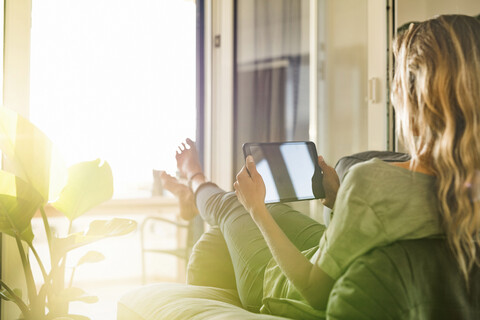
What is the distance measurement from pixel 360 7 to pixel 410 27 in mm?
1503

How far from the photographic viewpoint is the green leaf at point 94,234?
1.42 m

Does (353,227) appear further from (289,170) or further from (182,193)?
(182,193)

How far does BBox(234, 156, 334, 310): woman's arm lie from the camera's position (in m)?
0.92

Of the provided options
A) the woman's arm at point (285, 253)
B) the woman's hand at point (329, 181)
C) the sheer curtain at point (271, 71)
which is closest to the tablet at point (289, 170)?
the woman's hand at point (329, 181)

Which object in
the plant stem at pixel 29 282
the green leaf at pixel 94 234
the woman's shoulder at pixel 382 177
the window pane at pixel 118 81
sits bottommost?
the plant stem at pixel 29 282

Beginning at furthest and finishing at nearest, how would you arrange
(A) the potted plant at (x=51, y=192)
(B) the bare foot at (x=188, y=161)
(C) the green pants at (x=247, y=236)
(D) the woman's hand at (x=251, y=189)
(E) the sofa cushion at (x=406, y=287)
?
1. (B) the bare foot at (x=188, y=161)
2. (A) the potted plant at (x=51, y=192)
3. (C) the green pants at (x=247, y=236)
4. (D) the woman's hand at (x=251, y=189)
5. (E) the sofa cushion at (x=406, y=287)

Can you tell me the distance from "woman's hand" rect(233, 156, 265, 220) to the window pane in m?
1.40

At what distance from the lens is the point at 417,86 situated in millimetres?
873

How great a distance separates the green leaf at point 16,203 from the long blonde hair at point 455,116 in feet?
3.44

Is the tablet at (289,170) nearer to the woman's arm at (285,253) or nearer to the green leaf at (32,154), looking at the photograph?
the woman's arm at (285,253)

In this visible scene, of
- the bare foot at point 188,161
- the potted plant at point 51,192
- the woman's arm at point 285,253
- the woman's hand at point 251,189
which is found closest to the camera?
the woman's arm at point 285,253

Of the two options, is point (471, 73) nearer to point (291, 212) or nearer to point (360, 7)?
point (291, 212)

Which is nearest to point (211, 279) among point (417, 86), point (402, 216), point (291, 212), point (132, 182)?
point (291, 212)

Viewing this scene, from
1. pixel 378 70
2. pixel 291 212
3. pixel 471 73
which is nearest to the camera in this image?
pixel 471 73
